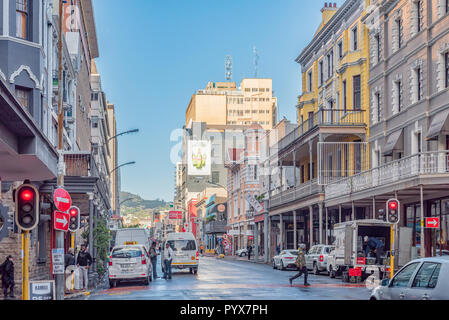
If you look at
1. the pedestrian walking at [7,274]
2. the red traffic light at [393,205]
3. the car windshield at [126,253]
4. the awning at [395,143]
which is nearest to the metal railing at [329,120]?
the awning at [395,143]

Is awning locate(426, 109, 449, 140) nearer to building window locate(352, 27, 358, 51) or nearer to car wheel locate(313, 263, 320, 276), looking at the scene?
car wheel locate(313, 263, 320, 276)

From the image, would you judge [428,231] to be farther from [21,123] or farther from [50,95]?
[21,123]

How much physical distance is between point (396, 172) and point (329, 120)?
16.9m

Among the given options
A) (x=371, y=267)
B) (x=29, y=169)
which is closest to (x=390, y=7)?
(x=371, y=267)

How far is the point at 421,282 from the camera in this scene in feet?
35.8

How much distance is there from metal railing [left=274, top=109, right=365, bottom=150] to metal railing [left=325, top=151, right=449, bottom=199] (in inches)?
162

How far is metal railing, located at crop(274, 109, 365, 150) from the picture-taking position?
A: 42.3m

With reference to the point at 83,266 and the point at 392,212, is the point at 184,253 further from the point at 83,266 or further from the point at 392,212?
the point at 392,212

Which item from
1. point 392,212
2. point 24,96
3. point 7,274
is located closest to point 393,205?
point 392,212

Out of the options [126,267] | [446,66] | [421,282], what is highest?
[446,66]

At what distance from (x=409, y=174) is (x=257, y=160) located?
50.0 metres

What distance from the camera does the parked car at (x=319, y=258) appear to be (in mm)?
37156

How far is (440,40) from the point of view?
3162 cm

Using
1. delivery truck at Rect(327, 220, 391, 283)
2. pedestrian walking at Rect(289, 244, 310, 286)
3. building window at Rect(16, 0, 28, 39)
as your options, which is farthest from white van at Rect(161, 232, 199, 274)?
building window at Rect(16, 0, 28, 39)
